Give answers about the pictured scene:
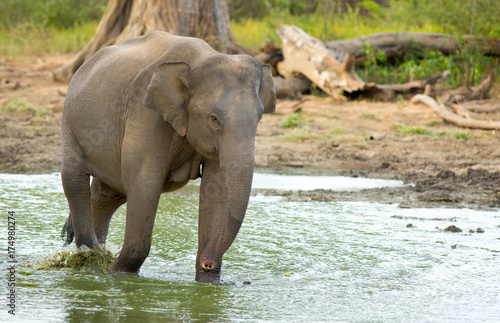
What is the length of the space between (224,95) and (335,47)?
36.7 feet

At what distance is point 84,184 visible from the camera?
5.56m

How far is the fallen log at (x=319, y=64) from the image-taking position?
44.9 feet

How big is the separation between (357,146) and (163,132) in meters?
6.73

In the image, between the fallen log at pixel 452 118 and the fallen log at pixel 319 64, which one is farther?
the fallen log at pixel 319 64

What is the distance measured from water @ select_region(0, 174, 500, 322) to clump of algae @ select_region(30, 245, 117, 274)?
205 millimetres

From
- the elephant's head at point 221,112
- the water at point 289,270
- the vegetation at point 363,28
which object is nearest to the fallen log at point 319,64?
the vegetation at point 363,28

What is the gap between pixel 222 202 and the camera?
5070 mm

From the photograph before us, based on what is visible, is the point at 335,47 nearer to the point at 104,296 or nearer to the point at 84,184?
the point at 84,184

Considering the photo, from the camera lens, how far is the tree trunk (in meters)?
14.7

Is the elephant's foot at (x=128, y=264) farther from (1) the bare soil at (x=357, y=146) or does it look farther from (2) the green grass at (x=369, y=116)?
(2) the green grass at (x=369, y=116)

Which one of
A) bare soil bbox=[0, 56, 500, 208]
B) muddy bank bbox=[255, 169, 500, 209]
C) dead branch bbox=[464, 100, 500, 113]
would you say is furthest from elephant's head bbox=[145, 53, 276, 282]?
dead branch bbox=[464, 100, 500, 113]

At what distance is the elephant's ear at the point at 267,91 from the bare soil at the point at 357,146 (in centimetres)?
360

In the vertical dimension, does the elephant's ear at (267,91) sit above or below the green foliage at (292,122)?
above

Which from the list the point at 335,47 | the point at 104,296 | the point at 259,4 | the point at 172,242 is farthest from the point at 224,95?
the point at 259,4
